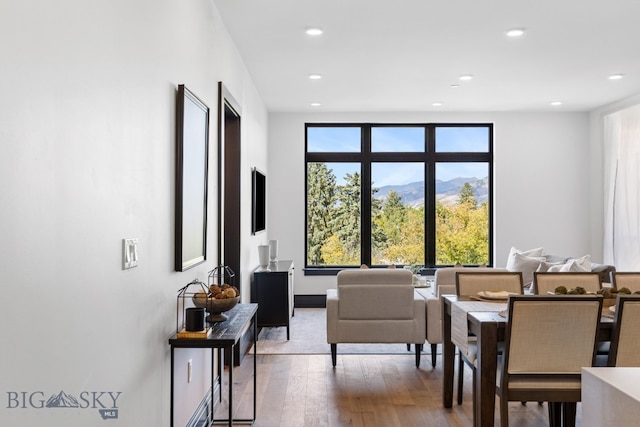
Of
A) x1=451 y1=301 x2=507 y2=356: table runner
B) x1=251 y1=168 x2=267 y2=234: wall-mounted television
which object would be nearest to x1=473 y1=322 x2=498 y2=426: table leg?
x1=451 y1=301 x2=507 y2=356: table runner

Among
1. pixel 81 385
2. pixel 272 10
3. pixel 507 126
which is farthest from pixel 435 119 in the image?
pixel 81 385

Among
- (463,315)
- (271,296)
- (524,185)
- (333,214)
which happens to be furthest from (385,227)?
(463,315)

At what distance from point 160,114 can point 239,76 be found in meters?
2.50

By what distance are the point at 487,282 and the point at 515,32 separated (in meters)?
2.03

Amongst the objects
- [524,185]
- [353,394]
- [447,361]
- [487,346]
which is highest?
[524,185]

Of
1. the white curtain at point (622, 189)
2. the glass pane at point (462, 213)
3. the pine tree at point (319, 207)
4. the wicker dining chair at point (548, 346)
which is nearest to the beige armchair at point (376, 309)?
the wicker dining chair at point (548, 346)

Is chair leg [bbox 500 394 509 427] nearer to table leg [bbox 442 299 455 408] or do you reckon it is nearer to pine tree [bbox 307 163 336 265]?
table leg [bbox 442 299 455 408]

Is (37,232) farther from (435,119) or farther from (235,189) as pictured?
(435,119)

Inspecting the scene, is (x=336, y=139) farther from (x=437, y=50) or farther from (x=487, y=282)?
(x=487, y=282)

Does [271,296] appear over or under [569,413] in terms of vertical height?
over

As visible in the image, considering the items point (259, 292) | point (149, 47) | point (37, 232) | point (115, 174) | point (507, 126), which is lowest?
point (259, 292)

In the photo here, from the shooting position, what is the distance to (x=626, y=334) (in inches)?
103

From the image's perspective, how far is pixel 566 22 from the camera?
396 cm

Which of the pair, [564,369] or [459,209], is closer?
[564,369]
